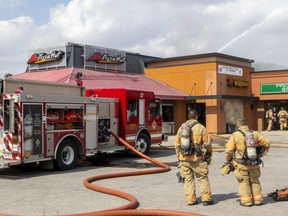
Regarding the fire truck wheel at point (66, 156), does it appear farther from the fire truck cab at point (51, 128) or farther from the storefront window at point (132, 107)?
the storefront window at point (132, 107)

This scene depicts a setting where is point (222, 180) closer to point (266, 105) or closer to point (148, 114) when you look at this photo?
point (148, 114)

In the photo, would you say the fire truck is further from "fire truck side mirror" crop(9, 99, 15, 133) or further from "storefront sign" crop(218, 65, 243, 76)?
"storefront sign" crop(218, 65, 243, 76)

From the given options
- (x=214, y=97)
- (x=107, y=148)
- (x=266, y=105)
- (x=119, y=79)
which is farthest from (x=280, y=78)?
(x=107, y=148)

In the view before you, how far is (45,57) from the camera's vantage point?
27828 millimetres

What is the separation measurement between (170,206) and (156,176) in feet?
11.2

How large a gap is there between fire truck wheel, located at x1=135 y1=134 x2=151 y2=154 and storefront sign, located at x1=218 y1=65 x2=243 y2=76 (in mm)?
13746

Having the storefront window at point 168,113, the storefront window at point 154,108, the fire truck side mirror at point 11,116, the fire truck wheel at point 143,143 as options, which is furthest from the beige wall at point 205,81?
the fire truck side mirror at point 11,116

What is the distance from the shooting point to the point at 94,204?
7188 mm

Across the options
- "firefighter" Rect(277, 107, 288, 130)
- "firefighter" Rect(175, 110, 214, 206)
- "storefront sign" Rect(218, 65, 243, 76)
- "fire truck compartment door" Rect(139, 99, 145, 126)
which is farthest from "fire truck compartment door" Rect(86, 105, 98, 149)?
"firefighter" Rect(277, 107, 288, 130)

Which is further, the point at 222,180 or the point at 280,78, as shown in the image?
the point at 280,78

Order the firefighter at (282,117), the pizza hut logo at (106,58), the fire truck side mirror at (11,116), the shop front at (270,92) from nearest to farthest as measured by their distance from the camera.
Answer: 1. the fire truck side mirror at (11,116)
2. the pizza hut logo at (106,58)
3. the shop front at (270,92)
4. the firefighter at (282,117)

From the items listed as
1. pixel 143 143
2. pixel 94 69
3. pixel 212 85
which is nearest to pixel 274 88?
pixel 212 85

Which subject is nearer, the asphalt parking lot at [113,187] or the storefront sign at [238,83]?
the asphalt parking lot at [113,187]

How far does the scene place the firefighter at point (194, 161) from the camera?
690 cm
